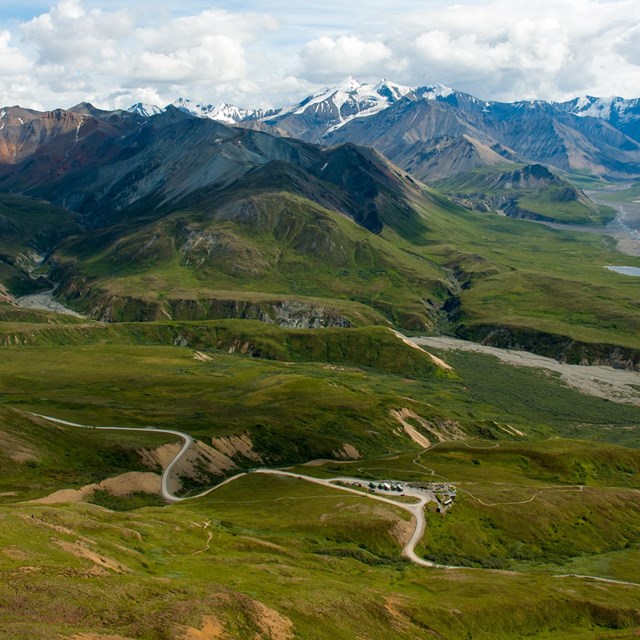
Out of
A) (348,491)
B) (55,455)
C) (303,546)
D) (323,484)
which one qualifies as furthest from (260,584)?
(55,455)

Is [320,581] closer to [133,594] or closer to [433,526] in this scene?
[133,594]

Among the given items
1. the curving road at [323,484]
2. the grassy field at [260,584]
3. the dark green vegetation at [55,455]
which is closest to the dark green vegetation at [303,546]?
the grassy field at [260,584]

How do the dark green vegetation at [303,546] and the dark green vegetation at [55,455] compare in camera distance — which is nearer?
the dark green vegetation at [303,546]

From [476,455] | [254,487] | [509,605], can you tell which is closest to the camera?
[509,605]

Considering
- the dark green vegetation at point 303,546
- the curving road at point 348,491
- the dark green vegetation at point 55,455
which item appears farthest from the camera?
the dark green vegetation at point 55,455

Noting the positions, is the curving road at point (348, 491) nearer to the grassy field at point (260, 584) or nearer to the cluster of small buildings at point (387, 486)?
the cluster of small buildings at point (387, 486)

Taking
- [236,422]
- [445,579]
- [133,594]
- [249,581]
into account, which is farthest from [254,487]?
[133,594]

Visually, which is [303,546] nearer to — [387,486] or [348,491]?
[348,491]

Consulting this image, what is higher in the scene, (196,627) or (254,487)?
(196,627)

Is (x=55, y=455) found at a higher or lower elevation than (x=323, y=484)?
higher

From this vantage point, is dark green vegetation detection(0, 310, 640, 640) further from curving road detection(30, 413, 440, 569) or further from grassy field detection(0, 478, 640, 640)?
curving road detection(30, 413, 440, 569)

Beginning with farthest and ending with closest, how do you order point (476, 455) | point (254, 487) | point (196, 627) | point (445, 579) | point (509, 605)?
point (476, 455), point (254, 487), point (445, 579), point (509, 605), point (196, 627)
